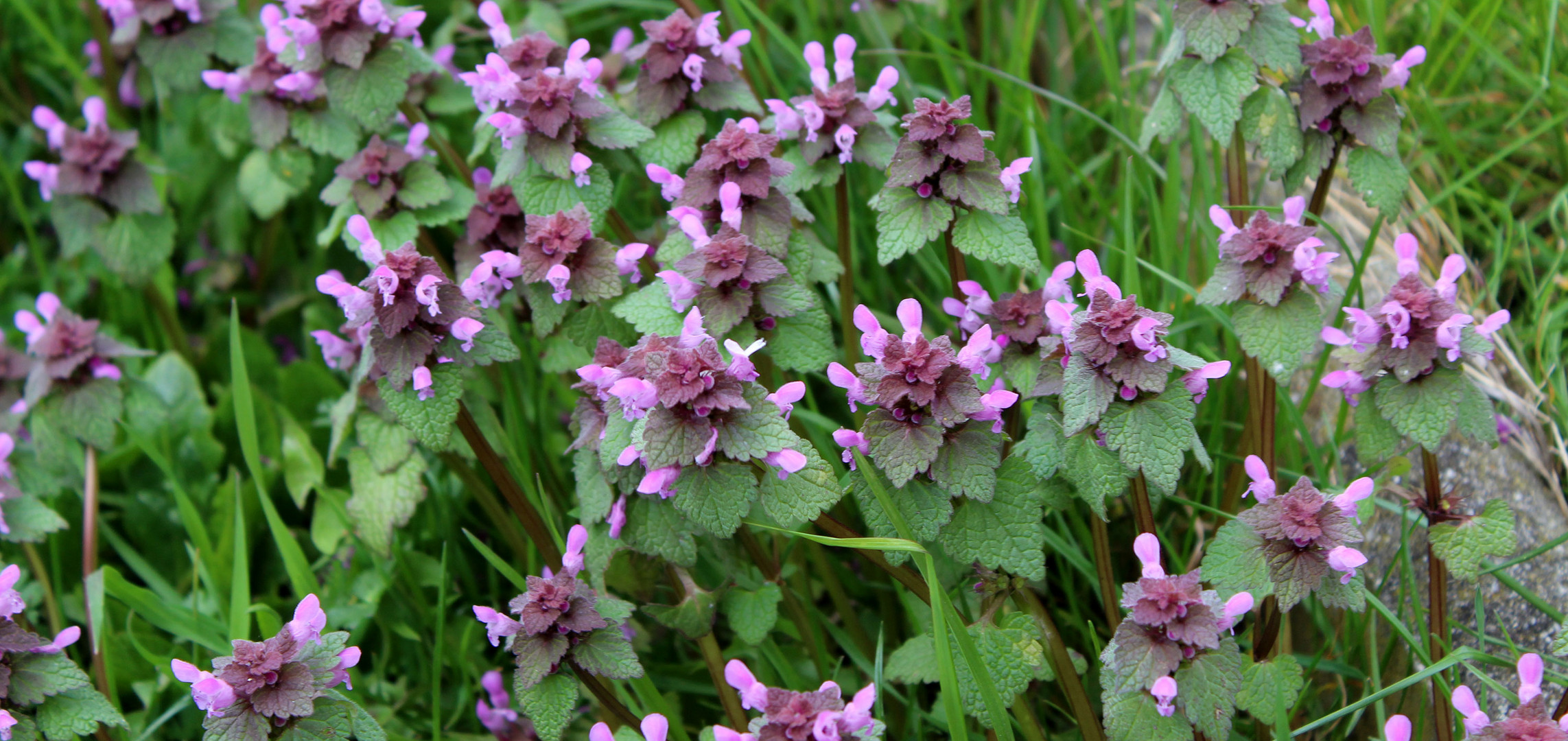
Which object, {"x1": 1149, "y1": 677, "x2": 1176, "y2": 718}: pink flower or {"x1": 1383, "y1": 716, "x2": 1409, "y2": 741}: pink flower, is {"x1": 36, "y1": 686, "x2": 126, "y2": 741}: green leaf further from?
{"x1": 1383, "y1": 716, "x2": 1409, "y2": 741}: pink flower

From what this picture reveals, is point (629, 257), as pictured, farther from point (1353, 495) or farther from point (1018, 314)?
point (1353, 495)

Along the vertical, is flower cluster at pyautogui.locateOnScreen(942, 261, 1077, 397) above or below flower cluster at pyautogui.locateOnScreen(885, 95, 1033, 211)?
below

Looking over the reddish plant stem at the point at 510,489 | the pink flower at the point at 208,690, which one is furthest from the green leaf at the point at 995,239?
the pink flower at the point at 208,690

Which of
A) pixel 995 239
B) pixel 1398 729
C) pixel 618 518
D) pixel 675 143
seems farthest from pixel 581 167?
pixel 1398 729

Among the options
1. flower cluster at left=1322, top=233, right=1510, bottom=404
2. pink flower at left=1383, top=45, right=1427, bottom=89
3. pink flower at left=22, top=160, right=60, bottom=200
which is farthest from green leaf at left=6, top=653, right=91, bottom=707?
pink flower at left=1383, top=45, right=1427, bottom=89

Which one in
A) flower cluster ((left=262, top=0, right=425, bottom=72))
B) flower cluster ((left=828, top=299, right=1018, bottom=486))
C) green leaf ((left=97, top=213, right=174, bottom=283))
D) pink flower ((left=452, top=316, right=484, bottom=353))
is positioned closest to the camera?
flower cluster ((left=828, top=299, right=1018, bottom=486))

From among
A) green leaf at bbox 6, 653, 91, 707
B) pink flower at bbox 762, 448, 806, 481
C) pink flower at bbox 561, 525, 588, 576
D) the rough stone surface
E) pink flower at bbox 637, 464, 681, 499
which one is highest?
pink flower at bbox 762, 448, 806, 481

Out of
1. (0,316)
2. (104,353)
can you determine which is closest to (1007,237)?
(104,353)

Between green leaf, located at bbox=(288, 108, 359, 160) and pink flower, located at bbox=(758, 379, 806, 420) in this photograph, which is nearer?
pink flower, located at bbox=(758, 379, 806, 420)
